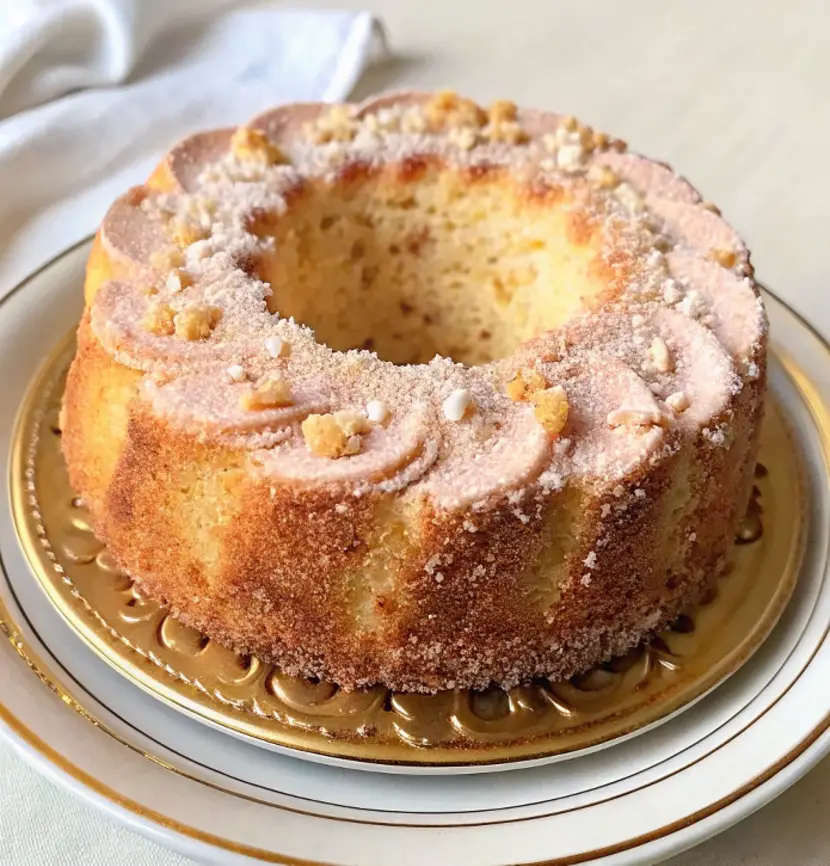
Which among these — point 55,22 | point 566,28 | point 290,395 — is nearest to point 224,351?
point 290,395

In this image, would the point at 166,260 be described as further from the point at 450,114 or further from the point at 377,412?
the point at 450,114

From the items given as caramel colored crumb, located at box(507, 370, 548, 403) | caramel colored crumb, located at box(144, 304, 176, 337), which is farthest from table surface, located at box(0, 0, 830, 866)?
caramel colored crumb, located at box(144, 304, 176, 337)

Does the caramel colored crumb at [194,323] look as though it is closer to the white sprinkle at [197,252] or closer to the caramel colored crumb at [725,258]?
the white sprinkle at [197,252]

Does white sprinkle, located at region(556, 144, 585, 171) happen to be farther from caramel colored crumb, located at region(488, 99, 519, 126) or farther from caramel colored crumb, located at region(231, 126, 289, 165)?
caramel colored crumb, located at region(231, 126, 289, 165)

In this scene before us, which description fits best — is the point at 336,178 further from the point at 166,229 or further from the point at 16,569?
the point at 16,569

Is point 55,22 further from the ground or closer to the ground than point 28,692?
further from the ground

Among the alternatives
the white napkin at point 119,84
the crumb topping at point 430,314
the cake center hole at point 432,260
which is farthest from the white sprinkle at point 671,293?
the white napkin at point 119,84

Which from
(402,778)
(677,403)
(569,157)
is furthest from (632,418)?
(569,157)
